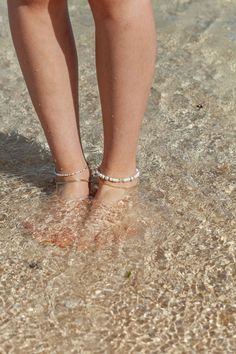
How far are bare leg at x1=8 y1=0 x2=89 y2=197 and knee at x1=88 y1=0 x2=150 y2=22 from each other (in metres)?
0.15

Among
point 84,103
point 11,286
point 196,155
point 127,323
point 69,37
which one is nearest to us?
point 127,323

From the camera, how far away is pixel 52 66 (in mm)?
2180

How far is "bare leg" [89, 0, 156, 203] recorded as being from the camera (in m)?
2.01

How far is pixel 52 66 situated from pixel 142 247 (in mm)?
584

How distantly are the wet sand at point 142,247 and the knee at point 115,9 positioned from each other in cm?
61

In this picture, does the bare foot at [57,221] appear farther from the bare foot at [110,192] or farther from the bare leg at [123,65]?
the bare leg at [123,65]

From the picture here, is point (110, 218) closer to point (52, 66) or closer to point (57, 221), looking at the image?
point (57, 221)

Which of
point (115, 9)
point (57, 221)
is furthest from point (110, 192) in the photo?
point (115, 9)

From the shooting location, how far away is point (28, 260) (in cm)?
215

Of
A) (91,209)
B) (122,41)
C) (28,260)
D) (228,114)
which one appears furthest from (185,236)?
(228,114)

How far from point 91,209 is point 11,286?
0.39m

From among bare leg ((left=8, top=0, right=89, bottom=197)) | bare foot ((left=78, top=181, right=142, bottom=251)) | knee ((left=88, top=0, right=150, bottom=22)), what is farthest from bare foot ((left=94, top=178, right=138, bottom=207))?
knee ((left=88, top=0, right=150, bottom=22))

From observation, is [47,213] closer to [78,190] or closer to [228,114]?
[78,190]

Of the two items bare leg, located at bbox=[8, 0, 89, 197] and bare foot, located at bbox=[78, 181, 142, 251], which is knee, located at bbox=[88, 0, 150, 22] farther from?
bare foot, located at bbox=[78, 181, 142, 251]
